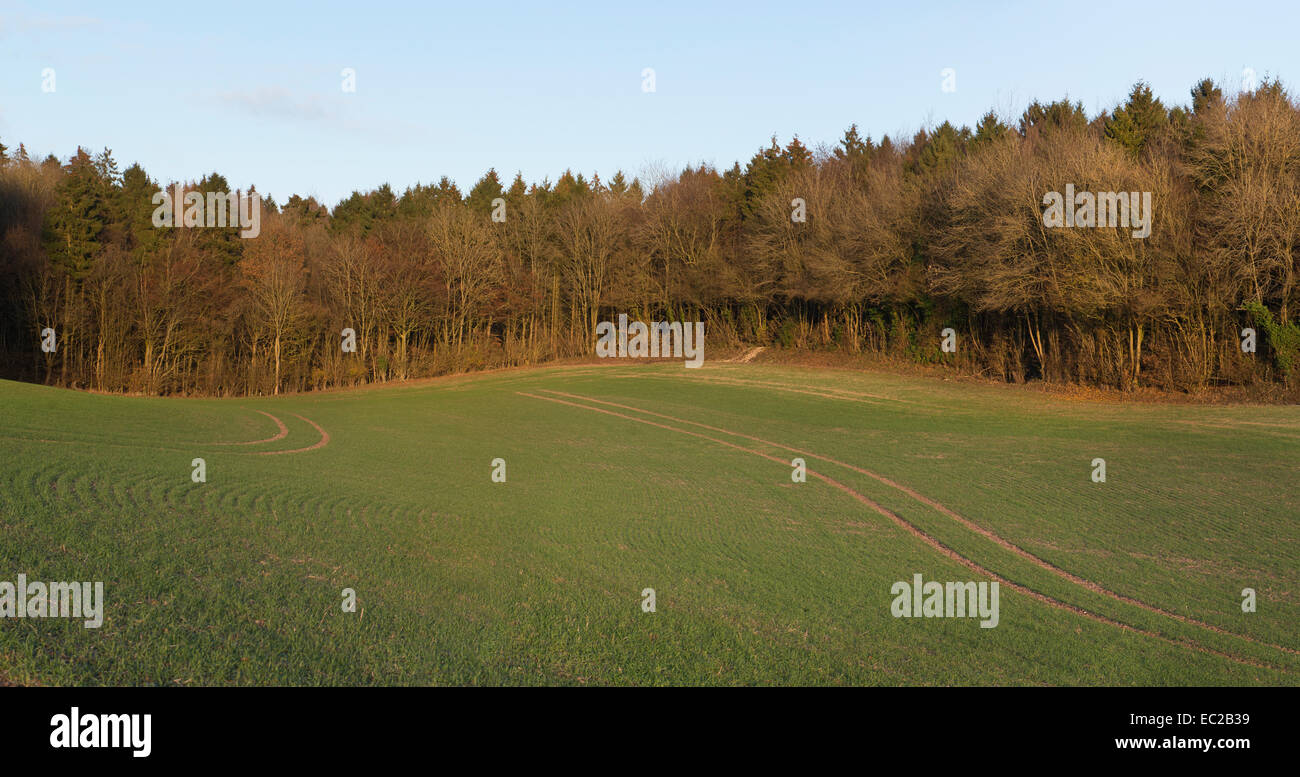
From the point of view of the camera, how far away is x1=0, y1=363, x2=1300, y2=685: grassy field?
7.58 metres

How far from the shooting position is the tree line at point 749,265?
35.1 meters

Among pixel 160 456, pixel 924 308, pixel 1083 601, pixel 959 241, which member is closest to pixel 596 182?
pixel 924 308

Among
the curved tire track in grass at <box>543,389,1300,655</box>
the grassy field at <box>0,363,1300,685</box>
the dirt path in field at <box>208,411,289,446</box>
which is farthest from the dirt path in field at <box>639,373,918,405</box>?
the dirt path in field at <box>208,411,289,446</box>

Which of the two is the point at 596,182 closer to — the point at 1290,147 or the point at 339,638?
the point at 1290,147

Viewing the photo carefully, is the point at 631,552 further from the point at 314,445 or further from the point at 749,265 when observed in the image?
the point at 749,265

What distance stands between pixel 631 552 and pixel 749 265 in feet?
164

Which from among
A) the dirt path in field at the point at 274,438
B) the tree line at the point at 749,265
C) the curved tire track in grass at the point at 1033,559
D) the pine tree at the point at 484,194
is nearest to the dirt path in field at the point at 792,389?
the tree line at the point at 749,265

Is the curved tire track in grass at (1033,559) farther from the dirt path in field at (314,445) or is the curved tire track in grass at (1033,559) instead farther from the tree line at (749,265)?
the tree line at (749,265)

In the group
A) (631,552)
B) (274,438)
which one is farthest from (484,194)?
(631,552)

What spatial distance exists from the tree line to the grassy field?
36.0 feet

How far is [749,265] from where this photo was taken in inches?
2377

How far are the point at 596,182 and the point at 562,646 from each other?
80716 millimetres

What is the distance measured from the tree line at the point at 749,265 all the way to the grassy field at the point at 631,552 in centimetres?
1098
